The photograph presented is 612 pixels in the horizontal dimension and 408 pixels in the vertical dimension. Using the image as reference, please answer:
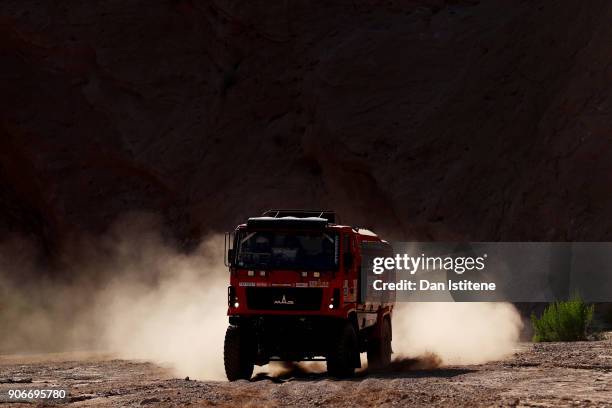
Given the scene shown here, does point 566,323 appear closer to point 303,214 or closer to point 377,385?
point 303,214

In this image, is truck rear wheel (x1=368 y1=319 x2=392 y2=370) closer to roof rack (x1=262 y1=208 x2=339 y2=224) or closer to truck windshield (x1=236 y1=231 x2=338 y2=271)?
roof rack (x1=262 y1=208 x2=339 y2=224)

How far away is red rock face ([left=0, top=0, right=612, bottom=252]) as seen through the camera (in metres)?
31.0

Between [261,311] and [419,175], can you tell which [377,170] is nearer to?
[419,175]

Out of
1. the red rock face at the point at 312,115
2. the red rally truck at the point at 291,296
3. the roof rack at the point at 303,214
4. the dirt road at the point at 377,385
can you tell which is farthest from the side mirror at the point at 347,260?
the red rock face at the point at 312,115

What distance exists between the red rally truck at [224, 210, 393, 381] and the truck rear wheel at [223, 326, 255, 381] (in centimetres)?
2

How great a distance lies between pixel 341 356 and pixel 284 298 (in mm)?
1325

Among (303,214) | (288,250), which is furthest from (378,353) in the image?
(288,250)

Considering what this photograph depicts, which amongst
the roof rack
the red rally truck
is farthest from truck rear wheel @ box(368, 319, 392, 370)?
the roof rack

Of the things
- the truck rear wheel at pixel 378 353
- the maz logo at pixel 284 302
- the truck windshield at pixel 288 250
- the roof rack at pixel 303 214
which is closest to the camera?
the maz logo at pixel 284 302

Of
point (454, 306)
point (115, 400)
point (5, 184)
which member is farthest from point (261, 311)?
point (5, 184)

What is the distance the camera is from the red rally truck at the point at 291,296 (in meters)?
17.3

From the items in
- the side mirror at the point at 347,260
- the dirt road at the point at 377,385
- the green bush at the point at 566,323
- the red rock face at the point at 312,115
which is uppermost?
the red rock face at the point at 312,115

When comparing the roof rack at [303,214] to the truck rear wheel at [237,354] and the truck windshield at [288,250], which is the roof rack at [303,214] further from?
the truck rear wheel at [237,354]

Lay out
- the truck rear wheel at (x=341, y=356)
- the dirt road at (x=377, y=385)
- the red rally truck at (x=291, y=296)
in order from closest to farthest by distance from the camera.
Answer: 1. the dirt road at (x=377, y=385)
2. the truck rear wheel at (x=341, y=356)
3. the red rally truck at (x=291, y=296)
